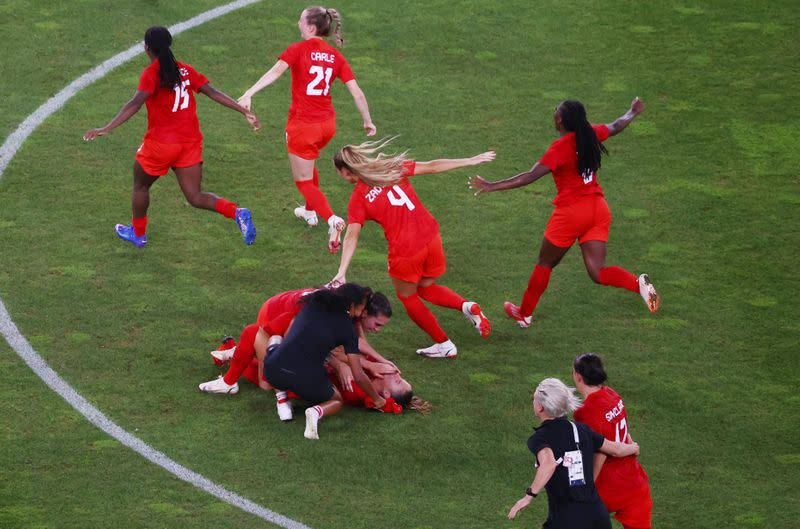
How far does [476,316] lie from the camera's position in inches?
467

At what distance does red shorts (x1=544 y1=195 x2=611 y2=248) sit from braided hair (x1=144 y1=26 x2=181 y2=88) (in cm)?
363

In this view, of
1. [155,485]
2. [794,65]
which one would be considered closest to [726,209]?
[794,65]

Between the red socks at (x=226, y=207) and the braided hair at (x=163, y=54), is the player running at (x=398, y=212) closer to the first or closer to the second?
the red socks at (x=226, y=207)

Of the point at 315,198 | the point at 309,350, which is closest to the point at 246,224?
the point at 315,198

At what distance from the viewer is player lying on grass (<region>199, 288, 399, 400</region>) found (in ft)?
34.4

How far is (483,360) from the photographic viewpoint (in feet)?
39.5

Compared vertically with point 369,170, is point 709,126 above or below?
below

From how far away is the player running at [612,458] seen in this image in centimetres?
890

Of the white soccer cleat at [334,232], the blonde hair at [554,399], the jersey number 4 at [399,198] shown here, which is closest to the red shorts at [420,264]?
the jersey number 4 at [399,198]

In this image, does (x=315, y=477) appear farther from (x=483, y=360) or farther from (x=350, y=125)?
(x=350, y=125)

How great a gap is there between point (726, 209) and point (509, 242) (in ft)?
8.10

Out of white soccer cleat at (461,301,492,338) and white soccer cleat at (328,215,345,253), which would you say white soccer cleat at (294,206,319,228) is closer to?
white soccer cleat at (328,215,345,253)

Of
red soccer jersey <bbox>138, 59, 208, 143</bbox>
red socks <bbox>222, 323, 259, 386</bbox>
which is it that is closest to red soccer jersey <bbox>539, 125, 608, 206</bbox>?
red socks <bbox>222, 323, 259, 386</bbox>

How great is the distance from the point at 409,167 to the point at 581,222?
5.19ft
